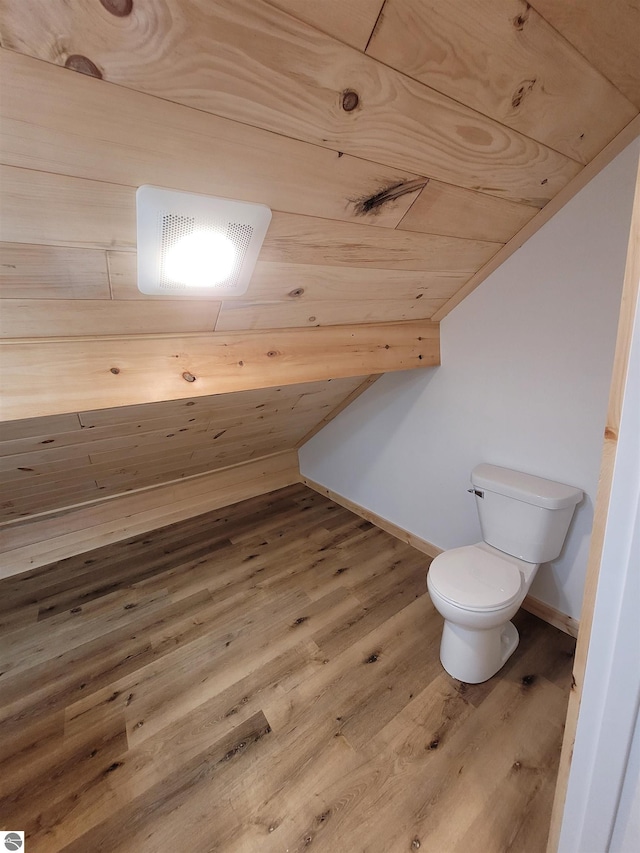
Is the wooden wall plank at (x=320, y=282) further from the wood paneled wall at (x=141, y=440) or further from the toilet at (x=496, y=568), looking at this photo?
the toilet at (x=496, y=568)

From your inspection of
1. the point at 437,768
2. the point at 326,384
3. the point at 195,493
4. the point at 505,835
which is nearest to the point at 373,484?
the point at 326,384

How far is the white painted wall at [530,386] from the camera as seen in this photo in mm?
1416

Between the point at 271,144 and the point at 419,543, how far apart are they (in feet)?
7.26

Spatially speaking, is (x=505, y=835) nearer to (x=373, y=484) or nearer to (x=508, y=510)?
(x=508, y=510)

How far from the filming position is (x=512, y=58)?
2.58 ft

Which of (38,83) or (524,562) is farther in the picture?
(524,562)

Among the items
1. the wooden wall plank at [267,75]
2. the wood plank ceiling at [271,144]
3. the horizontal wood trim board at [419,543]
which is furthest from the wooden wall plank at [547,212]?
the horizontal wood trim board at [419,543]

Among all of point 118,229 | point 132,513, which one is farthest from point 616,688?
point 132,513

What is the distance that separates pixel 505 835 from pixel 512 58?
1.99 metres

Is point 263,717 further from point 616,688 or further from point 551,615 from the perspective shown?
point 551,615

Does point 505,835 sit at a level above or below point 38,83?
below

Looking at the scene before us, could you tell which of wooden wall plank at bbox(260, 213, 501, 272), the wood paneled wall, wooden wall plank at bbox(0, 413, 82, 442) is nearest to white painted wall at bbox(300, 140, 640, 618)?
wooden wall plank at bbox(260, 213, 501, 272)

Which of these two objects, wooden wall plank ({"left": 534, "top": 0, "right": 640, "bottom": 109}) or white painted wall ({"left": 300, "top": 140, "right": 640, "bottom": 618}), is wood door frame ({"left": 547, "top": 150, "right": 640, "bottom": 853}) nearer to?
wooden wall plank ({"left": 534, "top": 0, "right": 640, "bottom": 109})

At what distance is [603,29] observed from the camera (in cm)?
79
